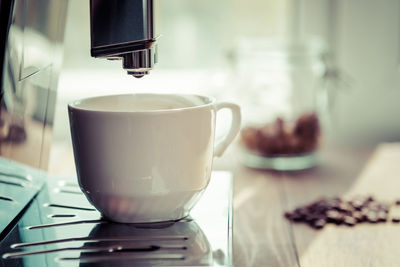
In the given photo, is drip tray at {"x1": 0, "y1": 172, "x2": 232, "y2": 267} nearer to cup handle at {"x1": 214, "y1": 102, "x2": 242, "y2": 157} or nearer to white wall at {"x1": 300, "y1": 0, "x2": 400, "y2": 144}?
cup handle at {"x1": 214, "y1": 102, "x2": 242, "y2": 157}

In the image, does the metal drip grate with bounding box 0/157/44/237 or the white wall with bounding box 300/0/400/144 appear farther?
the white wall with bounding box 300/0/400/144

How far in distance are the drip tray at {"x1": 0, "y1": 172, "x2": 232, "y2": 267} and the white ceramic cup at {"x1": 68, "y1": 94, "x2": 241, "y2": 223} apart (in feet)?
0.06

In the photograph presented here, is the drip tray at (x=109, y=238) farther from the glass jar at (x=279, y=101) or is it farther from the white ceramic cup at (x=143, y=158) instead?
the glass jar at (x=279, y=101)

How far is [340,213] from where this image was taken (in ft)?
2.17

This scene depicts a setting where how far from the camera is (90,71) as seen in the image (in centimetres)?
108

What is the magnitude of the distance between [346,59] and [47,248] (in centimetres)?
73

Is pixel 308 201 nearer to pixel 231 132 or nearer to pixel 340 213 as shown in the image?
pixel 340 213

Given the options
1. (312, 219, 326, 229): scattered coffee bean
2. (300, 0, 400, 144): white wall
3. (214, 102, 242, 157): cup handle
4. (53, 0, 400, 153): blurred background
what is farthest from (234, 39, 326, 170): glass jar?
(214, 102, 242, 157): cup handle

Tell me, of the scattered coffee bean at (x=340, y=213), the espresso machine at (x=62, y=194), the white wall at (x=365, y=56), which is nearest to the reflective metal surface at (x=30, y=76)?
the espresso machine at (x=62, y=194)

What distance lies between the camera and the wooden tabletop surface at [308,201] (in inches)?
21.7

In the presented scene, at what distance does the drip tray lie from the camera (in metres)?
0.41

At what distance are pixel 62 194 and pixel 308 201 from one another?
317mm

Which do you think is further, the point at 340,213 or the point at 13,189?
the point at 340,213

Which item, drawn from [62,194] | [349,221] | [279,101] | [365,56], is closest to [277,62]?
[279,101]
